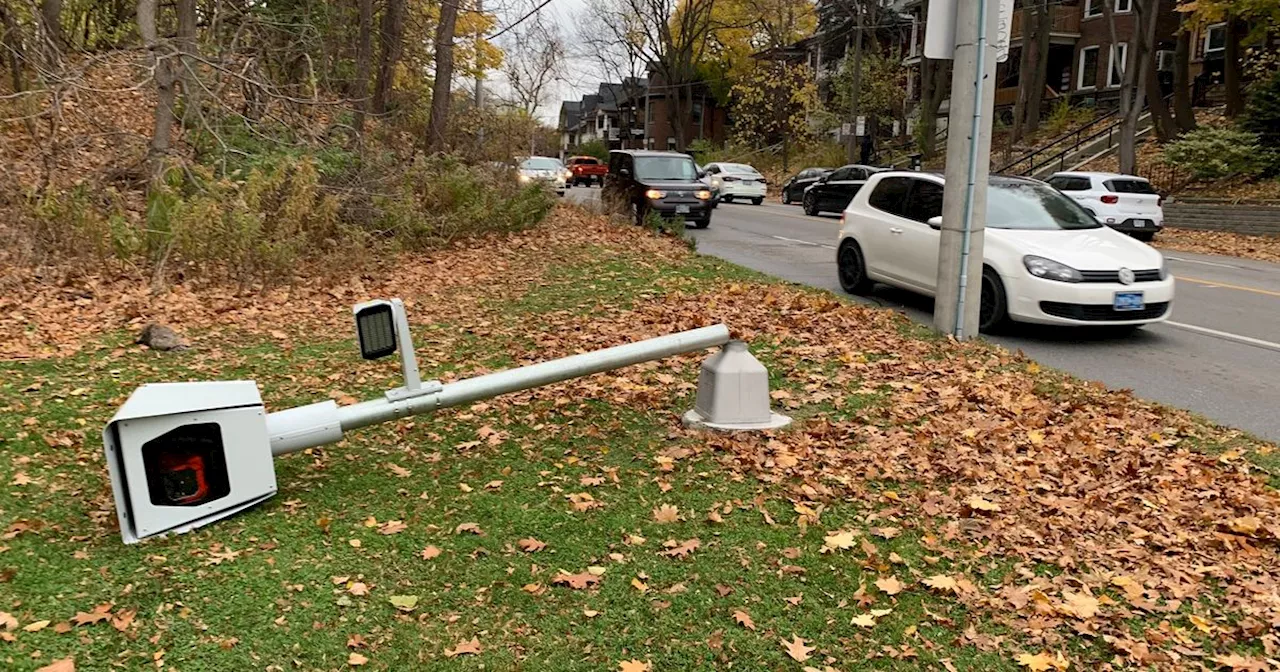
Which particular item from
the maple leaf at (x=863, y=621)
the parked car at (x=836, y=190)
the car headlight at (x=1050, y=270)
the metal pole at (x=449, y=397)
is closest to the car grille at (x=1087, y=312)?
the car headlight at (x=1050, y=270)

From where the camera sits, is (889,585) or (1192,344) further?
(1192,344)

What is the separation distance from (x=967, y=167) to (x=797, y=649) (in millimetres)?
5707

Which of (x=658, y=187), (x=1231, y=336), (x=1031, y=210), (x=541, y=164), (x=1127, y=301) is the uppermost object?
(x=541, y=164)

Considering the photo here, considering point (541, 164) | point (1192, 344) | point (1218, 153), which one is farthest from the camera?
point (541, 164)

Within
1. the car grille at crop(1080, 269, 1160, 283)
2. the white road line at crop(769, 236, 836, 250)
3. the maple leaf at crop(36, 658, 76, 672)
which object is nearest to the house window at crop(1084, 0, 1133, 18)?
the white road line at crop(769, 236, 836, 250)

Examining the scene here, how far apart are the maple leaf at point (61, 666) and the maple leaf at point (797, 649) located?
8.01 ft

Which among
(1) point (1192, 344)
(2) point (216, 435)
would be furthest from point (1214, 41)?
(2) point (216, 435)

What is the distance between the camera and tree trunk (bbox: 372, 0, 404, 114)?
18.7m

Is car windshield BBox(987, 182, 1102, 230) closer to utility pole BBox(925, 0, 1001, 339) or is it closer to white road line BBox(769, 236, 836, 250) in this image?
utility pole BBox(925, 0, 1001, 339)

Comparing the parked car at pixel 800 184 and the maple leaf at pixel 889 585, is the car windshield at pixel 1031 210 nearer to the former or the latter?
the maple leaf at pixel 889 585

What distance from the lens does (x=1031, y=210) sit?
9727 mm

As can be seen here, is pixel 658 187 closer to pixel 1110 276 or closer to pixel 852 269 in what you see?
pixel 852 269

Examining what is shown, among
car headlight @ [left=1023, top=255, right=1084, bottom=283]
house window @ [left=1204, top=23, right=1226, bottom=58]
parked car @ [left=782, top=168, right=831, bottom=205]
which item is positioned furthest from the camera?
parked car @ [left=782, top=168, right=831, bottom=205]

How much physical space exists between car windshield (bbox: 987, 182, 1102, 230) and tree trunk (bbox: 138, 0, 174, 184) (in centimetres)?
1027
